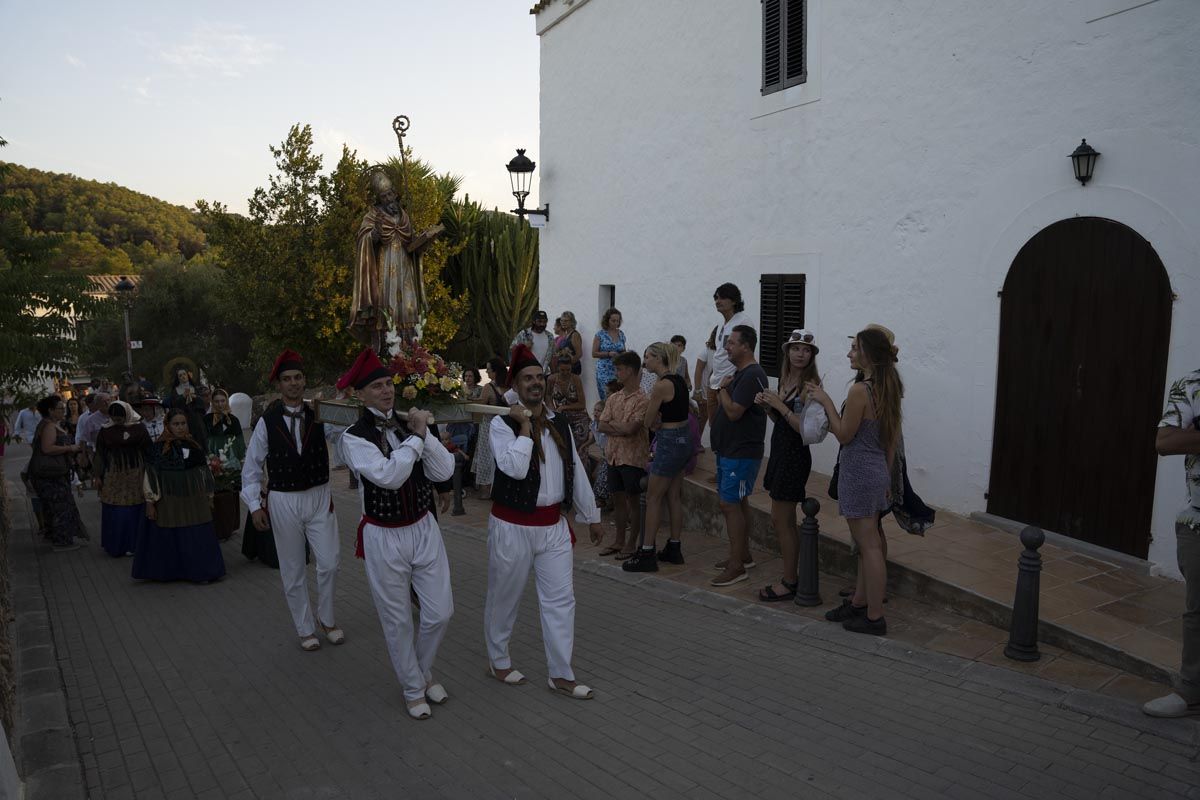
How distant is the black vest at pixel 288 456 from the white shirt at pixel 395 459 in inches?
51.4

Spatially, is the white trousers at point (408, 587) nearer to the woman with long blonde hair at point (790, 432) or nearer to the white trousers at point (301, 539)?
the white trousers at point (301, 539)

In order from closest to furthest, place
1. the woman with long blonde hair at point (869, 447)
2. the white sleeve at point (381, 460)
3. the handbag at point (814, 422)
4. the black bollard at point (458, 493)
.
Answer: the white sleeve at point (381, 460)
the woman with long blonde hair at point (869, 447)
the handbag at point (814, 422)
the black bollard at point (458, 493)

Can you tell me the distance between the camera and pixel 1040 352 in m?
7.20

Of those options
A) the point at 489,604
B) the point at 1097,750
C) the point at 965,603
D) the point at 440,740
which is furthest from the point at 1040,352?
the point at 440,740

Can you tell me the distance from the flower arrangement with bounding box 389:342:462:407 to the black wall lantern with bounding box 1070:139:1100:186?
208 inches

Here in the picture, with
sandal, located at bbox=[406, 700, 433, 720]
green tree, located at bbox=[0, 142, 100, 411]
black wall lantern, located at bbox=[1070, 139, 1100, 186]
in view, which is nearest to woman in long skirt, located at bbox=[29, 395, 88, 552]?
green tree, located at bbox=[0, 142, 100, 411]

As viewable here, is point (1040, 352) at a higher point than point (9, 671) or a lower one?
higher

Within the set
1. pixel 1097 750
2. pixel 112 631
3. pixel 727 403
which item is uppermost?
pixel 727 403

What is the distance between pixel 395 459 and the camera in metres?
4.72

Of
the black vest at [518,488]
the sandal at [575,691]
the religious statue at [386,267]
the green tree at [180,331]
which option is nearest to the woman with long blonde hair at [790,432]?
the black vest at [518,488]

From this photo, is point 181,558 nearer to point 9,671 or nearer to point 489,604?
point 9,671

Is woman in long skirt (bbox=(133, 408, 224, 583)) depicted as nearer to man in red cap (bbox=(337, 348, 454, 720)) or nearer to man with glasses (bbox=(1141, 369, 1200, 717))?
man in red cap (bbox=(337, 348, 454, 720))

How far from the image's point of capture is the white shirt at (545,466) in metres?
4.86

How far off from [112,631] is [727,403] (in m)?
5.37
